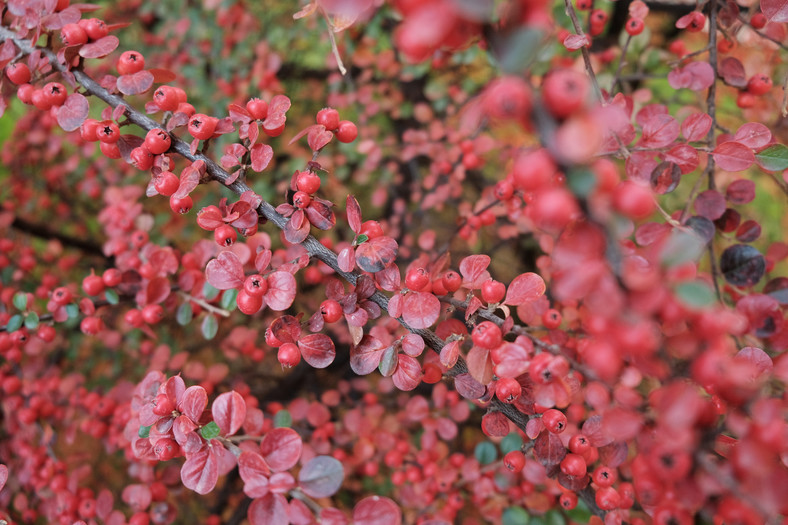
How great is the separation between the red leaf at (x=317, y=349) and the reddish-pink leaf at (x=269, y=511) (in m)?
0.28

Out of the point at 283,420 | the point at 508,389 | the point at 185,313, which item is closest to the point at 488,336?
the point at 508,389

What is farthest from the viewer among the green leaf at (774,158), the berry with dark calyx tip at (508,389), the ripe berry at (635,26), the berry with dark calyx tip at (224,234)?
the ripe berry at (635,26)

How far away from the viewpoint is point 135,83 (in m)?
1.11

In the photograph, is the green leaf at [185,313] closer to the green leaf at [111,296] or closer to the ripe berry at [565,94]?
the green leaf at [111,296]

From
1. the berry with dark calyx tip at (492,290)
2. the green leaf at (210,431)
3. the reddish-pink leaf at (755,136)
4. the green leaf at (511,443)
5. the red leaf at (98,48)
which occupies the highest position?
the red leaf at (98,48)

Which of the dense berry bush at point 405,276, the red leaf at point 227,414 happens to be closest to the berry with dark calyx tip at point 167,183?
the dense berry bush at point 405,276

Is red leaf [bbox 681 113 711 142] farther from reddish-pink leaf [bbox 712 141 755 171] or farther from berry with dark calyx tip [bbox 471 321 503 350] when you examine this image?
berry with dark calyx tip [bbox 471 321 503 350]

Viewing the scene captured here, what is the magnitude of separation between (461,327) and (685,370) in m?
0.52

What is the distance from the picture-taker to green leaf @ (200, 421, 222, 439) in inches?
39.2

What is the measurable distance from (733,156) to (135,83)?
59.1 inches

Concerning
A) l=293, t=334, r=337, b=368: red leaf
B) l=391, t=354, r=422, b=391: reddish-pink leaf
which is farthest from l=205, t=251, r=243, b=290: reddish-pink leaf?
l=391, t=354, r=422, b=391: reddish-pink leaf

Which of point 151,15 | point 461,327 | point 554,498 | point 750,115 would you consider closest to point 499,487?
point 554,498

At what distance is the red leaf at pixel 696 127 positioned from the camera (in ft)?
3.92

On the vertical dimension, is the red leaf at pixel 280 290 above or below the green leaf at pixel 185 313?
above
